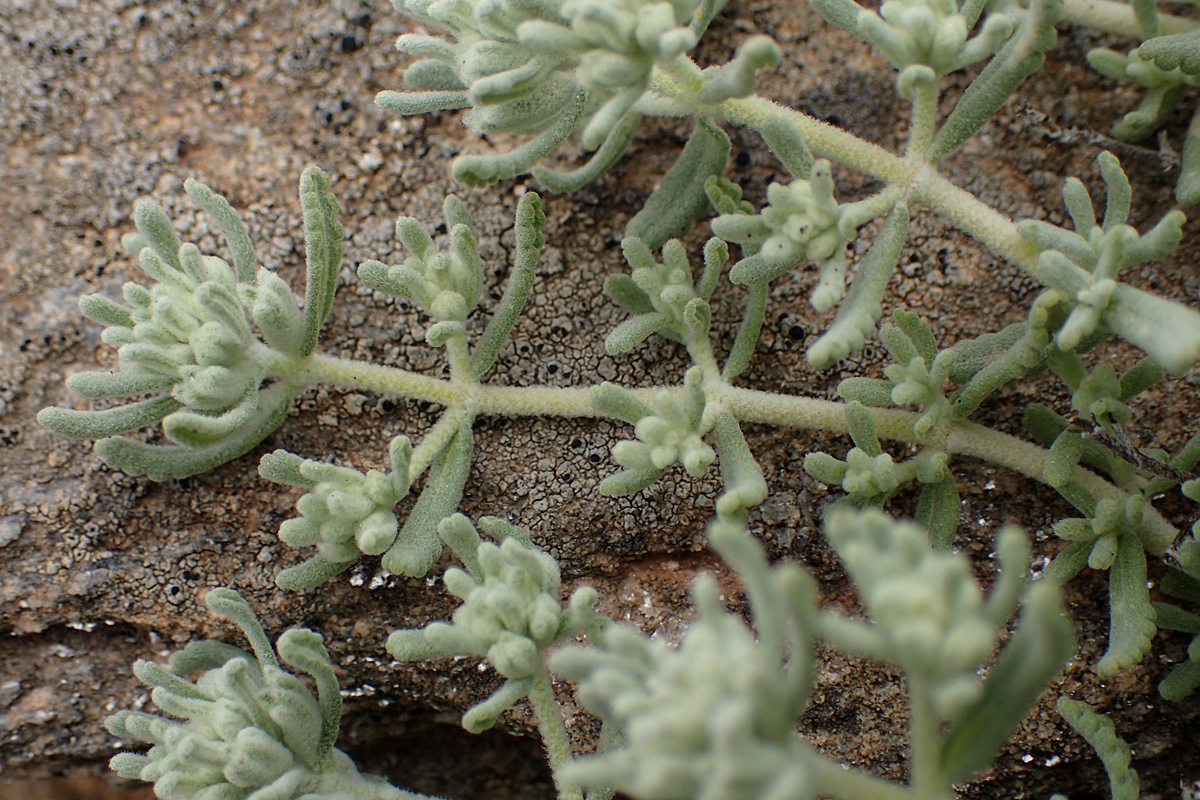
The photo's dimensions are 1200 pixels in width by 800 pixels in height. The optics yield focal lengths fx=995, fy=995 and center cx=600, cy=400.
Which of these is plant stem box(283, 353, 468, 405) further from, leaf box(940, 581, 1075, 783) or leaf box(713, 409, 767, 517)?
leaf box(940, 581, 1075, 783)

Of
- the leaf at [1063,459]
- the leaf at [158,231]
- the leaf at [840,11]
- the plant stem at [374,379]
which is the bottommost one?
the plant stem at [374,379]

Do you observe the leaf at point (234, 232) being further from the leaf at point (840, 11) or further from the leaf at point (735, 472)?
the leaf at point (840, 11)

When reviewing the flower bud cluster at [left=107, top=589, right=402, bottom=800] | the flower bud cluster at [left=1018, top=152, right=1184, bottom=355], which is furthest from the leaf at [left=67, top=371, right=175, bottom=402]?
the flower bud cluster at [left=1018, top=152, right=1184, bottom=355]

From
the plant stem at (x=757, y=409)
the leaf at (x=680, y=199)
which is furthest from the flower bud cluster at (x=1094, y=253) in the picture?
the leaf at (x=680, y=199)

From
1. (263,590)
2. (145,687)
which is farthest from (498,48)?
(145,687)

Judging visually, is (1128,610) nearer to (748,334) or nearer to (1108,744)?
(1108,744)

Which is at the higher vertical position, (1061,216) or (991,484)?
(1061,216)

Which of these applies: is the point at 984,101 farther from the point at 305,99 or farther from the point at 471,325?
the point at 305,99
